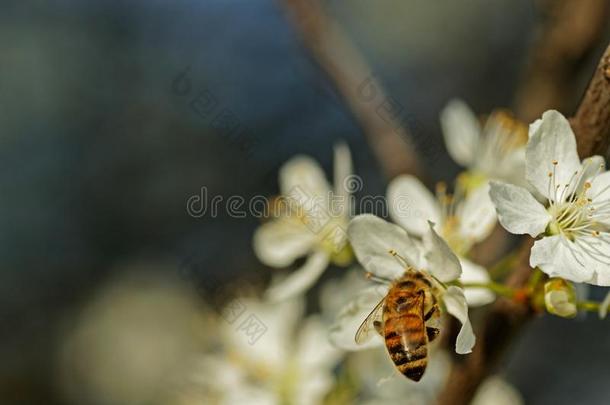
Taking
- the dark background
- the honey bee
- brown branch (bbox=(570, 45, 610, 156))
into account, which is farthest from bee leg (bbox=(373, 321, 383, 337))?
the dark background

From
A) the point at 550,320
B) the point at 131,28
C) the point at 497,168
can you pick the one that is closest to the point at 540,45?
the point at 497,168

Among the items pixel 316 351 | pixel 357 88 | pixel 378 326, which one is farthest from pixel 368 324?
pixel 357 88

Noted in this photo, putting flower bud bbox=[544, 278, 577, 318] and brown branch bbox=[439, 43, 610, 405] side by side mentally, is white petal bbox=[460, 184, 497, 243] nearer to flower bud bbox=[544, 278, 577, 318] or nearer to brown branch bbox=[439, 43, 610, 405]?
brown branch bbox=[439, 43, 610, 405]

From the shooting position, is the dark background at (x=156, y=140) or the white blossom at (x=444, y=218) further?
the dark background at (x=156, y=140)

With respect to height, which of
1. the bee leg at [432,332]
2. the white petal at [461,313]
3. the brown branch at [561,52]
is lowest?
the brown branch at [561,52]

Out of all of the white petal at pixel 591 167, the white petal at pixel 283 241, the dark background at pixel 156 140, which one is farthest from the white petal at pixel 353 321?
the dark background at pixel 156 140

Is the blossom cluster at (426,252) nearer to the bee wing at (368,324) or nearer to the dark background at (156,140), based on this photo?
the bee wing at (368,324)
